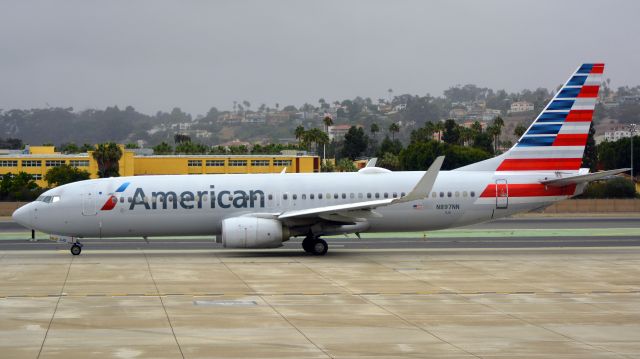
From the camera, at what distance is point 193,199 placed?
35594 mm

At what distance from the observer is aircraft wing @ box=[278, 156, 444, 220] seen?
110 feet

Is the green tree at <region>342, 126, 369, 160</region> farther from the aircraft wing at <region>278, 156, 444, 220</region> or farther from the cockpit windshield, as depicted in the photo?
the cockpit windshield

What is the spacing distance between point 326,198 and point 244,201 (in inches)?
126

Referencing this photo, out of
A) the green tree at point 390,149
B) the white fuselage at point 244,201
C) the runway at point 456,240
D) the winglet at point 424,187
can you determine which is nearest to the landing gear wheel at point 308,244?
the white fuselage at point 244,201

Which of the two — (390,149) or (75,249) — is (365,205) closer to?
(75,249)

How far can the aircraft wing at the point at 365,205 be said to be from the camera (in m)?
33.6

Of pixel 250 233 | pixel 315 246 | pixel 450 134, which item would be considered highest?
pixel 450 134

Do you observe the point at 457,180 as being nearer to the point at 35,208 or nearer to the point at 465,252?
the point at 465,252

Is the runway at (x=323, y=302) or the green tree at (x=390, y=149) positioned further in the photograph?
the green tree at (x=390, y=149)

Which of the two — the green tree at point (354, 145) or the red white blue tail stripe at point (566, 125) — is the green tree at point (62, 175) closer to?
the green tree at point (354, 145)

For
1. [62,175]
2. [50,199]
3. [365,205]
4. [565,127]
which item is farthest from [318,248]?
[62,175]

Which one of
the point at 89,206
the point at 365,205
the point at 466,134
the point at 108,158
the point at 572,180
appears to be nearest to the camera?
the point at 365,205

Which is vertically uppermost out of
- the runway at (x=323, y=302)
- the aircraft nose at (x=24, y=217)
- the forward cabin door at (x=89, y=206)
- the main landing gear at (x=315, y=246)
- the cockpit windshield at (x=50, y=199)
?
the cockpit windshield at (x=50, y=199)

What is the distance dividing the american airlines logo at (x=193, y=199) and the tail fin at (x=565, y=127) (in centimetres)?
946
